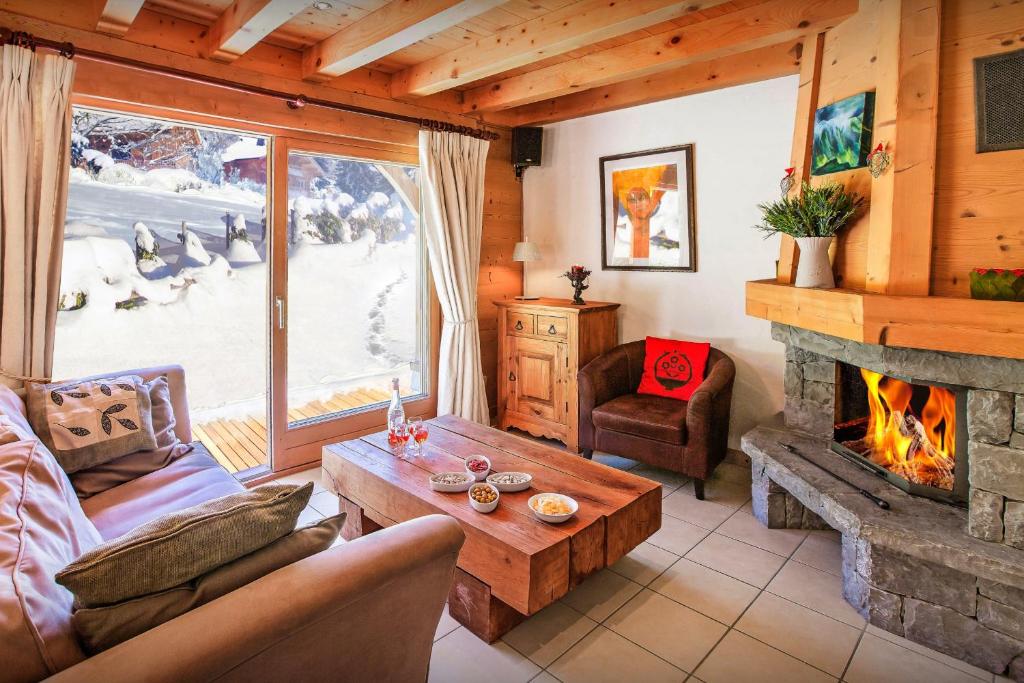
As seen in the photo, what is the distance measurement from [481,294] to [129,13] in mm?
2709

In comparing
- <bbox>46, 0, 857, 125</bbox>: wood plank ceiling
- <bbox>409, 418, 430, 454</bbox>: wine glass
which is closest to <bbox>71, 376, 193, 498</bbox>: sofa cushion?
<bbox>409, 418, 430, 454</bbox>: wine glass

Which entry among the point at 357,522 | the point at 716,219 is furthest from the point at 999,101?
the point at 357,522

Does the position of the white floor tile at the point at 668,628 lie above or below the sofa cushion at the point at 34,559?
below

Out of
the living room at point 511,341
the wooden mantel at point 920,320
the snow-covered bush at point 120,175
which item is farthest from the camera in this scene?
the snow-covered bush at point 120,175

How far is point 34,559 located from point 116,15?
2522 millimetres

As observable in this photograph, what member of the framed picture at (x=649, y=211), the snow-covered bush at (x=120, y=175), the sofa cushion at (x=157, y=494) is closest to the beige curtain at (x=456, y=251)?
the framed picture at (x=649, y=211)

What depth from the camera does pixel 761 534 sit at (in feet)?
9.34

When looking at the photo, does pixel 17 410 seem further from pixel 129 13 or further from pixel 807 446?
pixel 807 446

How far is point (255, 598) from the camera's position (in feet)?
3.57

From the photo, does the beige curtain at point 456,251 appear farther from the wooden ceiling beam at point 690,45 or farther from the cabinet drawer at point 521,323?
the wooden ceiling beam at point 690,45

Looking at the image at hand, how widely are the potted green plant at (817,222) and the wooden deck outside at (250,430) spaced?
9.39 feet

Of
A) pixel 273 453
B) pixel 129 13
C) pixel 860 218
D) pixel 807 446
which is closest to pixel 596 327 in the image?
pixel 807 446

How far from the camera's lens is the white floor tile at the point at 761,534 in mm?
2727

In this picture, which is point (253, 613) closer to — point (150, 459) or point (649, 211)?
point (150, 459)
